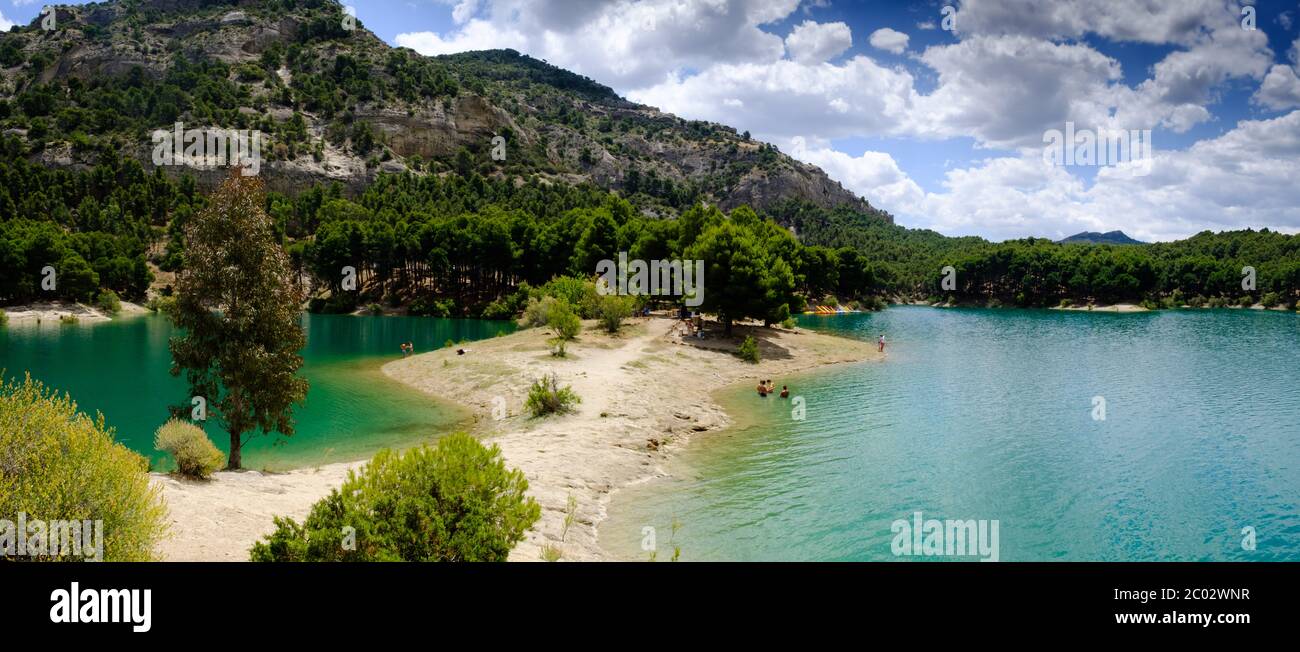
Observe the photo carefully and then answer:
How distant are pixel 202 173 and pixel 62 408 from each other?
17255 cm

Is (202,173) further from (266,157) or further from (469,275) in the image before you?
(469,275)

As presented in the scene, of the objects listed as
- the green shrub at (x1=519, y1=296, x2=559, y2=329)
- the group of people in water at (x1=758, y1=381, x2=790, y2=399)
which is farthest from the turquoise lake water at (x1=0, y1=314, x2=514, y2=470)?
the group of people in water at (x1=758, y1=381, x2=790, y2=399)

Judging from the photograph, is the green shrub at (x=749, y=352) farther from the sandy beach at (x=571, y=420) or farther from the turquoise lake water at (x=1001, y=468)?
the turquoise lake water at (x=1001, y=468)

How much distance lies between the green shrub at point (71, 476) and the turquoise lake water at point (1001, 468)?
10.4m

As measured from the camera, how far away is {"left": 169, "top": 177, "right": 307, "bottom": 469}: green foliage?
1998 cm

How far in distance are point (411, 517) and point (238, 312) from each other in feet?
42.7

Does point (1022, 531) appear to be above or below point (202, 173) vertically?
below

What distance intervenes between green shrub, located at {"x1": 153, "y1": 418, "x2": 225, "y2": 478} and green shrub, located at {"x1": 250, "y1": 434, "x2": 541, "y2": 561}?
30.4 ft

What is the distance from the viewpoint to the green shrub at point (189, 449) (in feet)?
60.8

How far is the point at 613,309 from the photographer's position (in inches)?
2221

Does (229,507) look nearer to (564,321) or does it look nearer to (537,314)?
(564,321)

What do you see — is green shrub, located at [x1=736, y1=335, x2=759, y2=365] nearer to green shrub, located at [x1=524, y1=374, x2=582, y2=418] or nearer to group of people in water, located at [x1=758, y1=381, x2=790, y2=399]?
group of people in water, located at [x1=758, y1=381, x2=790, y2=399]
